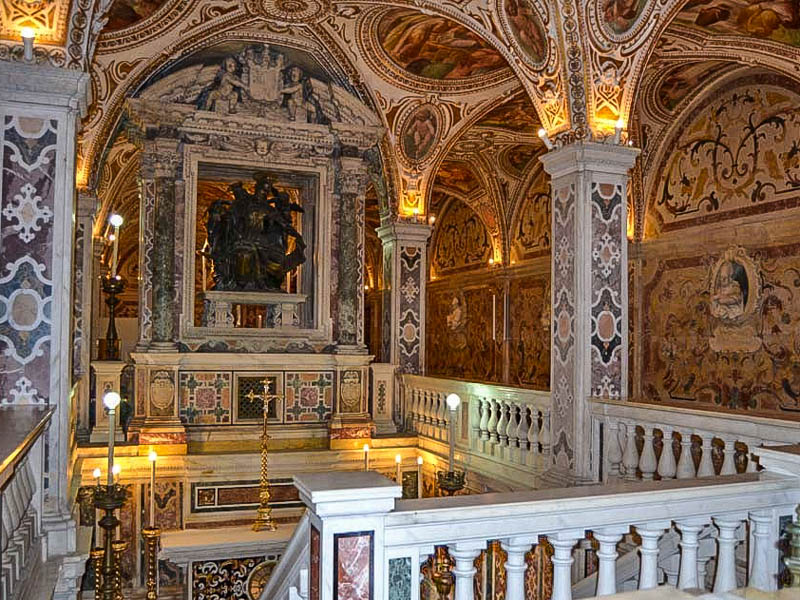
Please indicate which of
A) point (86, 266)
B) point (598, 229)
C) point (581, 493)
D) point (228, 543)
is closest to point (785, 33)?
point (598, 229)

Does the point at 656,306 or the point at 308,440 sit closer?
the point at 308,440

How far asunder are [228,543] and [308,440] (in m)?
2.79

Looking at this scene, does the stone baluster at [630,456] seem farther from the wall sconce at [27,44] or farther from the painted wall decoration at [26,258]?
the wall sconce at [27,44]

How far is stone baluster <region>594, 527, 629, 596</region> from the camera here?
304cm

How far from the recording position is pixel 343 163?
Answer: 440 inches

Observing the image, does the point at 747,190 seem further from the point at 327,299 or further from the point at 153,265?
the point at 153,265

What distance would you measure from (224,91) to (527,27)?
479 centimetres

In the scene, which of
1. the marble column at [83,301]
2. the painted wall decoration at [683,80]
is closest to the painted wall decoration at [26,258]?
the marble column at [83,301]

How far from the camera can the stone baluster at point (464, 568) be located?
2828mm

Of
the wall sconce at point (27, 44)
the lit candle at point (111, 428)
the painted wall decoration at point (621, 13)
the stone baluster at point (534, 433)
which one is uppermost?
the painted wall decoration at point (621, 13)

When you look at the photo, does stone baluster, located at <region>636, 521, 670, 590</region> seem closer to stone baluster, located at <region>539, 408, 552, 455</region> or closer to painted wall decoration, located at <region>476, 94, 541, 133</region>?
stone baluster, located at <region>539, 408, 552, 455</region>

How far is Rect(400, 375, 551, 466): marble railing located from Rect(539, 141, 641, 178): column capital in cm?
228

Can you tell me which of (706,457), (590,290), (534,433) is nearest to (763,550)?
(706,457)

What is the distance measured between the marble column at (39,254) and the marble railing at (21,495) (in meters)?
0.25
